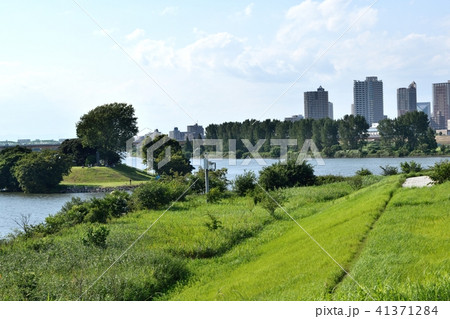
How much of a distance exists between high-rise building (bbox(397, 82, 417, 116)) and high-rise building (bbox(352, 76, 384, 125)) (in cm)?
1204

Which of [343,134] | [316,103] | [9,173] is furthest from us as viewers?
[316,103]

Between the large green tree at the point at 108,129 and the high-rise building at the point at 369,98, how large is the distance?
50.0 m

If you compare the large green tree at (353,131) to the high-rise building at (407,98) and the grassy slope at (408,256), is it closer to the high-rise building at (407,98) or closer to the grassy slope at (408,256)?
the high-rise building at (407,98)

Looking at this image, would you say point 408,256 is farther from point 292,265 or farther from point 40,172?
point 40,172

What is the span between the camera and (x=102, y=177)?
60438mm

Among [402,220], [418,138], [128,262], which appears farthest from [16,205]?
[418,138]

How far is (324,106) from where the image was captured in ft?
276

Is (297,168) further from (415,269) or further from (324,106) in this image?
(324,106)

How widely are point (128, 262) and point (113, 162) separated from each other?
59429 millimetres

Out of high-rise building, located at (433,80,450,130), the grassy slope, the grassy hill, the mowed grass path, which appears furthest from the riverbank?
high-rise building, located at (433,80,450,130)

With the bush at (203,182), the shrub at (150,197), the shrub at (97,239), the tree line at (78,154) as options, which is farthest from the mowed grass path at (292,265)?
the tree line at (78,154)

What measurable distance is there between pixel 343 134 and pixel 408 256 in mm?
66164

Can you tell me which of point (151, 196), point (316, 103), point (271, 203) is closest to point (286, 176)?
point (151, 196)

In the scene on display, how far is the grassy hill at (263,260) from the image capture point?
684 centimetres
